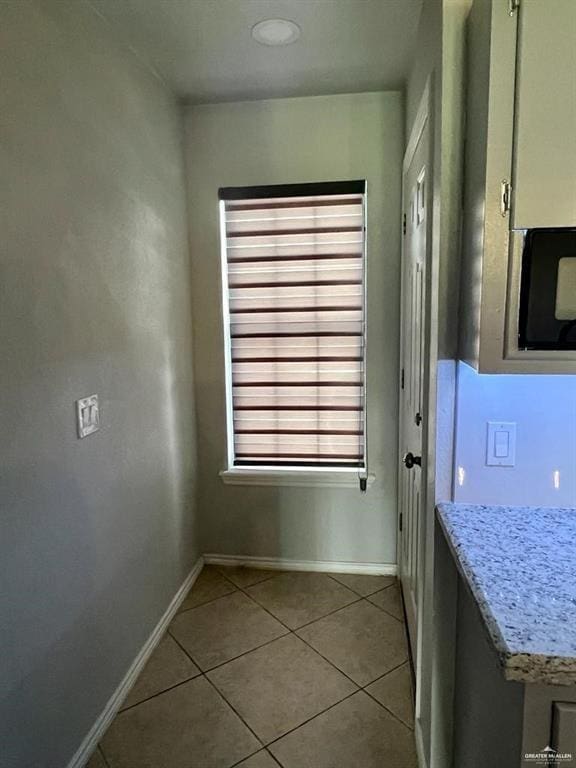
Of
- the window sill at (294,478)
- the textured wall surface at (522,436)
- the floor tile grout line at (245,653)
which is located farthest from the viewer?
the window sill at (294,478)

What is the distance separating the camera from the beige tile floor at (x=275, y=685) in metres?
1.67

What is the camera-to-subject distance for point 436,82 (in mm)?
1372

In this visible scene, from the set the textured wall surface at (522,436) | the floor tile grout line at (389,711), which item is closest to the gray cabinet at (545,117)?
the textured wall surface at (522,436)

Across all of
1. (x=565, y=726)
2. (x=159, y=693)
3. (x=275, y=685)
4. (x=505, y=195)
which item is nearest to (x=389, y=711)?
(x=275, y=685)

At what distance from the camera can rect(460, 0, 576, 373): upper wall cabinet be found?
40.9 inches

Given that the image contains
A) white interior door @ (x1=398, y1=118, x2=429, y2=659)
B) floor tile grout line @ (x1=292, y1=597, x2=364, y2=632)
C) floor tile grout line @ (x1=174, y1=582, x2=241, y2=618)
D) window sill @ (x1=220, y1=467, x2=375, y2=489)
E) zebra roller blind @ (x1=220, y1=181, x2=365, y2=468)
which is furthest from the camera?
window sill @ (x1=220, y1=467, x2=375, y2=489)

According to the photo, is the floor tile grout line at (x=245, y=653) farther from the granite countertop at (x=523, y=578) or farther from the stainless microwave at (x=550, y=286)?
the stainless microwave at (x=550, y=286)

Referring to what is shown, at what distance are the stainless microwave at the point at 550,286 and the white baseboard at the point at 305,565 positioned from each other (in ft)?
6.62

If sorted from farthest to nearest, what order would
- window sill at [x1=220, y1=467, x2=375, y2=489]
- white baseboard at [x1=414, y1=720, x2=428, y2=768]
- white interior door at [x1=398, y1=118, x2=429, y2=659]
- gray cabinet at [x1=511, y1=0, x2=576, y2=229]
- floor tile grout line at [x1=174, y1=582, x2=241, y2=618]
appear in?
window sill at [x1=220, y1=467, x2=375, y2=489]
floor tile grout line at [x1=174, y1=582, x2=241, y2=618]
white interior door at [x1=398, y1=118, x2=429, y2=659]
white baseboard at [x1=414, y1=720, x2=428, y2=768]
gray cabinet at [x1=511, y1=0, x2=576, y2=229]

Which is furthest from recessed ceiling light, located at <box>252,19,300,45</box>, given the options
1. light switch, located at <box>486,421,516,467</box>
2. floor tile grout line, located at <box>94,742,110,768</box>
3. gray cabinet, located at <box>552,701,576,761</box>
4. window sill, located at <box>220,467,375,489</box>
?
floor tile grout line, located at <box>94,742,110,768</box>

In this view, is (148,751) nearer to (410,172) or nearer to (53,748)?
(53,748)

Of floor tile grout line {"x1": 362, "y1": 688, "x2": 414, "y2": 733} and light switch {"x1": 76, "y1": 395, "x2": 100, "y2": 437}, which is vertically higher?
light switch {"x1": 76, "y1": 395, "x2": 100, "y2": 437}

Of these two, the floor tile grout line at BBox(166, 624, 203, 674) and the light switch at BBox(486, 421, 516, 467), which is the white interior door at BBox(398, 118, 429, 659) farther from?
the floor tile grout line at BBox(166, 624, 203, 674)

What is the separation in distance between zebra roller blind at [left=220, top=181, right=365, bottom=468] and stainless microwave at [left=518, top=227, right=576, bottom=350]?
1541 millimetres
